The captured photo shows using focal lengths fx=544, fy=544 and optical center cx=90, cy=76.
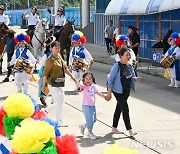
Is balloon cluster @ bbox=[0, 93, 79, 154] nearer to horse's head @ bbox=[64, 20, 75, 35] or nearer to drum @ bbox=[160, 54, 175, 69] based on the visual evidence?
drum @ bbox=[160, 54, 175, 69]

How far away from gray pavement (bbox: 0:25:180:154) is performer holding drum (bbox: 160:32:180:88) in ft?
1.33

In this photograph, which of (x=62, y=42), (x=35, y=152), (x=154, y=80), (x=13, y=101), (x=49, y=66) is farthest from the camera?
(x=62, y=42)

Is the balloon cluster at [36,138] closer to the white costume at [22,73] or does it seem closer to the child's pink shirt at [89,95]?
the child's pink shirt at [89,95]

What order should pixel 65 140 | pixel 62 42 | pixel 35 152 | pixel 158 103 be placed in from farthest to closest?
pixel 62 42 < pixel 158 103 < pixel 65 140 < pixel 35 152

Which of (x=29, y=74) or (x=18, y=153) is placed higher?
(x=18, y=153)

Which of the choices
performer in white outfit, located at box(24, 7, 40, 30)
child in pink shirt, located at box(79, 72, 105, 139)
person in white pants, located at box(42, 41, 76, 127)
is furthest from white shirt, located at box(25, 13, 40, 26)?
child in pink shirt, located at box(79, 72, 105, 139)

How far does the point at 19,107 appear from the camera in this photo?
521 cm

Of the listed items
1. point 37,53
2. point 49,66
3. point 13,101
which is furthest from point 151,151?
point 37,53

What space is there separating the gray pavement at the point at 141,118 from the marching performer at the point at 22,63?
77cm

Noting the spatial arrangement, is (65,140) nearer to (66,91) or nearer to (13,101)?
(13,101)

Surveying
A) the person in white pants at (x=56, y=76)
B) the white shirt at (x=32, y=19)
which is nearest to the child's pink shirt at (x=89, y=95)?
the person in white pants at (x=56, y=76)

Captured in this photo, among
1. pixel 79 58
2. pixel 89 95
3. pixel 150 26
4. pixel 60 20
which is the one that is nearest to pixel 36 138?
pixel 89 95

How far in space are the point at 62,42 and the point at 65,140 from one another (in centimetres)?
1823

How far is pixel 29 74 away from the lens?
1448 cm
